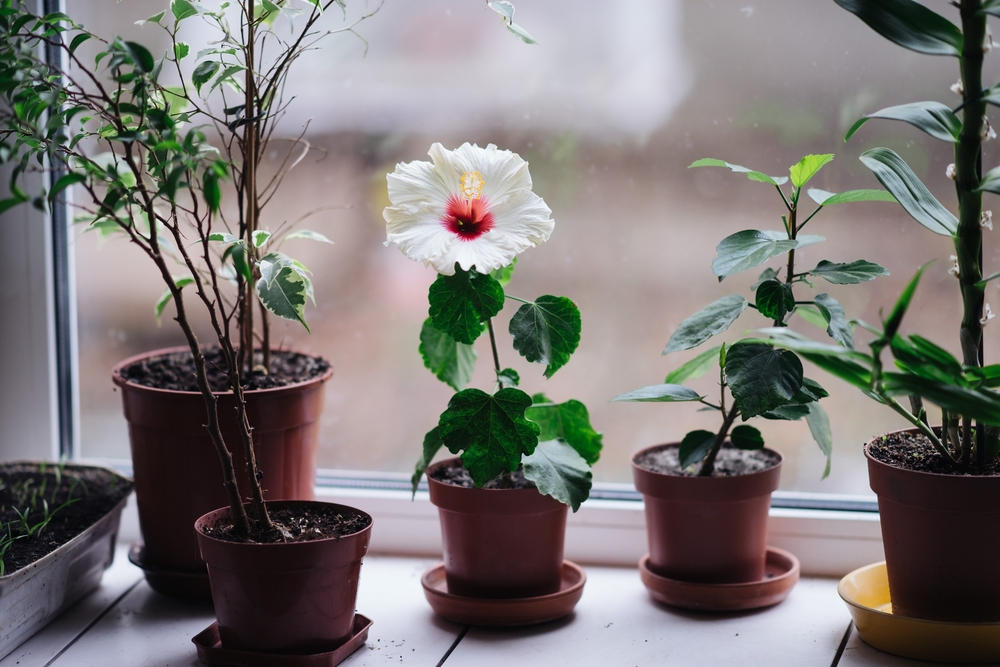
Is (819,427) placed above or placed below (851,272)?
below

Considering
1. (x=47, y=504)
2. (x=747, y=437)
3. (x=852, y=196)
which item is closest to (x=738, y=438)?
(x=747, y=437)

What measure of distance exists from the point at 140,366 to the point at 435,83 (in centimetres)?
60

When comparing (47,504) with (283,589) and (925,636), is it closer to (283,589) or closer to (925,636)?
(283,589)

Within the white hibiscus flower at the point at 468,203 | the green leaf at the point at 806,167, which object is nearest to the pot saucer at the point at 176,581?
the white hibiscus flower at the point at 468,203

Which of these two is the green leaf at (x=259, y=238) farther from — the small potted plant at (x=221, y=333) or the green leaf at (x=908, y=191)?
the green leaf at (x=908, y=191)

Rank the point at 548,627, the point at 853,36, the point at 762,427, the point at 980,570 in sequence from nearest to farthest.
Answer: the point at 980,570 < the point at 548,627 < the point at 853,36 < the point at 762,427

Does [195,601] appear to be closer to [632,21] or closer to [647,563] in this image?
[647,563]

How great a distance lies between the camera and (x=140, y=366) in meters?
1.24

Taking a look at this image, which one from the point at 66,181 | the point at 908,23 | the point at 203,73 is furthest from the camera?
the point at 203,73

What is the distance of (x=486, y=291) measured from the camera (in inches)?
39.8

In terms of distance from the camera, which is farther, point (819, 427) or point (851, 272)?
point (819, 427)

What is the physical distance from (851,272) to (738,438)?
0.82ft

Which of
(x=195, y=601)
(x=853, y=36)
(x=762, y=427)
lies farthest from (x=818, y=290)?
(x=195, y=601)

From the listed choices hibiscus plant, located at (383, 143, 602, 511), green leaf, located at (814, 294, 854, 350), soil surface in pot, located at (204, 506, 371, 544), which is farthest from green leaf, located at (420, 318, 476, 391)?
green leaf, located at (814, 294, 854, 350)
